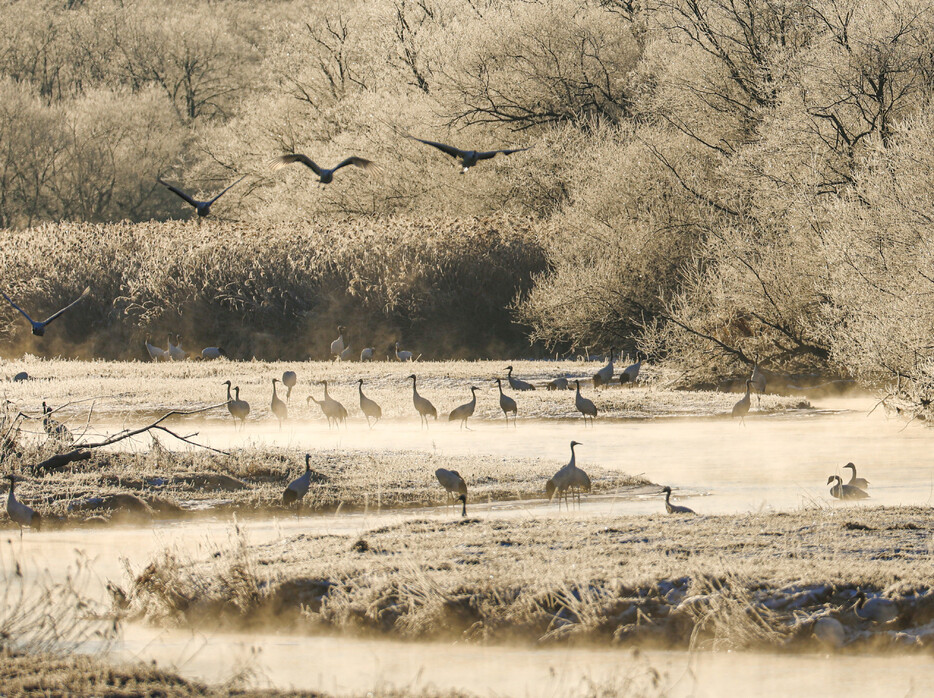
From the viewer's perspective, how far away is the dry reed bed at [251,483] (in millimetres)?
12297

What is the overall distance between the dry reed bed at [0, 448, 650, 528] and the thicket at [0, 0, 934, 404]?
251 inches

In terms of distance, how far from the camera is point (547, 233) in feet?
103

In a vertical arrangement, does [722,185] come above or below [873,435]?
above

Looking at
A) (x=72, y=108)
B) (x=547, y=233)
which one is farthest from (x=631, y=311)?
(x=72, y=108)

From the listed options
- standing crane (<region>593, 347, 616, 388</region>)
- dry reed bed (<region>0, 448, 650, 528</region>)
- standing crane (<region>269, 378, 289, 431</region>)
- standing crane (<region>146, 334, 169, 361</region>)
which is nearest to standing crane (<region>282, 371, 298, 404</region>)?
standing crane (<region>269, 378, 289, 431</region>)

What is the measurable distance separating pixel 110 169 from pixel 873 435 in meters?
45.9

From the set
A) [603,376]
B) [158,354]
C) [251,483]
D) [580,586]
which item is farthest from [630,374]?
[580,586]

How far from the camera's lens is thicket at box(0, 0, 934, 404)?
20188mm

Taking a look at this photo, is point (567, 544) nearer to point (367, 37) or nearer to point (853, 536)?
point (853, 536)

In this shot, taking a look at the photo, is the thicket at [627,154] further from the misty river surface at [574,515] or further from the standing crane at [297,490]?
the standing crane at [297,490]

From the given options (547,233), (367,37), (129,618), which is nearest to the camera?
(129,618)

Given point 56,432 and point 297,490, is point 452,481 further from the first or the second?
point 56,432

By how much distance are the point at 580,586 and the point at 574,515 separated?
347 cm

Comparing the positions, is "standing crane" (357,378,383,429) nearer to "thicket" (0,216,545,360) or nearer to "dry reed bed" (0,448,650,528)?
"dry reed bed" (0,448,650,528)
